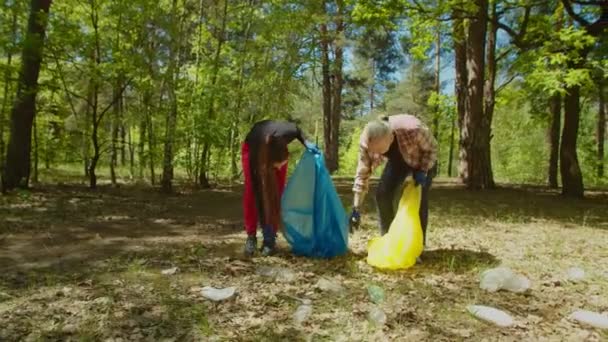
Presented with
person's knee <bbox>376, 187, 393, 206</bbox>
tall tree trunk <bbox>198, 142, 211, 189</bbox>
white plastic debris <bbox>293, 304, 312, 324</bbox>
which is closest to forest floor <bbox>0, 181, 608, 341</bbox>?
white plastic debris <bbox>293, 304, 312, 324</bbox>

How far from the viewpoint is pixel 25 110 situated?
364 inches

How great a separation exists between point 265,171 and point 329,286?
1199 millimetres

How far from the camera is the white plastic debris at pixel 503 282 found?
10.7 ft

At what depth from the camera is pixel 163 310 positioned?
2.80 meters

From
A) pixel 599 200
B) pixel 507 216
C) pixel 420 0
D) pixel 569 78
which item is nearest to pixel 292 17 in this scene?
pixel 420 0

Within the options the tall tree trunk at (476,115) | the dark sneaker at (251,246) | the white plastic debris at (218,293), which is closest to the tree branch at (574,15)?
the tall tree trunk at (476,115)

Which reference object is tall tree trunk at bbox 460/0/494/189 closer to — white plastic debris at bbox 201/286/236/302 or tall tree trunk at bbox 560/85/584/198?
tall tree trunk at bbox 560/85/584/198

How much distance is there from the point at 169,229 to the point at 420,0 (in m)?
7.01

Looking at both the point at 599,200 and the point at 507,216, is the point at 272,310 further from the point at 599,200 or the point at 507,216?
the point at 599,200

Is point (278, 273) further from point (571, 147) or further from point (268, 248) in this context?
point (571, 147)

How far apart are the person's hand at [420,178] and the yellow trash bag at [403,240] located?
39mm

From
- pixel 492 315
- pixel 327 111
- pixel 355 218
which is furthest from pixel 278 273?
pixel 327 111

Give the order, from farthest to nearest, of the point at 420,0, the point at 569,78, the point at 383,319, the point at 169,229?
the point at 420,0 < the point at 569,78 < the point at 169,229 < the point at 383,319

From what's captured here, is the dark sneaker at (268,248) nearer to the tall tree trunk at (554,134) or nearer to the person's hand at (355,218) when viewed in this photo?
the person's hand at (355,218)
